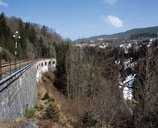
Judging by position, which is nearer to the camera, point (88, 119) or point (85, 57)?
point (88, 119)

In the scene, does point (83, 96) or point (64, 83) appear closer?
point (83, 96)

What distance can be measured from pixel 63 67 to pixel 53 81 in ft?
13.1

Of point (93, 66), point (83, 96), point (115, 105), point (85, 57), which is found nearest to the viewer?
point (115, 105)

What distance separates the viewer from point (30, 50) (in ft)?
316

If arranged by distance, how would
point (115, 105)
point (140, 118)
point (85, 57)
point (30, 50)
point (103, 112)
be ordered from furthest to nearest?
point (30, 50) → point (85, 57) → point (115, 105) → point (103, 112) → point (140, 118)

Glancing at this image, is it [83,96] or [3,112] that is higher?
[3,112]

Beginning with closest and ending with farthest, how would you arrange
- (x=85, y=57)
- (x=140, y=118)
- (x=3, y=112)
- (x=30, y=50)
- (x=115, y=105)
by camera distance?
1. (x=3, y=112)
2. (x=140, y=118)
3. (x=115, y=105)
4. (x=85, y=57)
5. (x=30, y=50)

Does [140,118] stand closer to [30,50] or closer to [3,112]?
[3,112]

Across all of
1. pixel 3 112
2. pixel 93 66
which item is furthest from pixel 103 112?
pixel 93 66

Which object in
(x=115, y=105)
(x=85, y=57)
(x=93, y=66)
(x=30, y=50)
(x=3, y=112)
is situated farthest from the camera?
(x=30, y=50)

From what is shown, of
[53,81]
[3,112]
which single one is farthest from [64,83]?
[3,112]

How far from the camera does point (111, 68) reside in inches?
2395

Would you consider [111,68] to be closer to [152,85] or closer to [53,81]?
[53,81]

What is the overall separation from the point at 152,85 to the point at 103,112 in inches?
241
